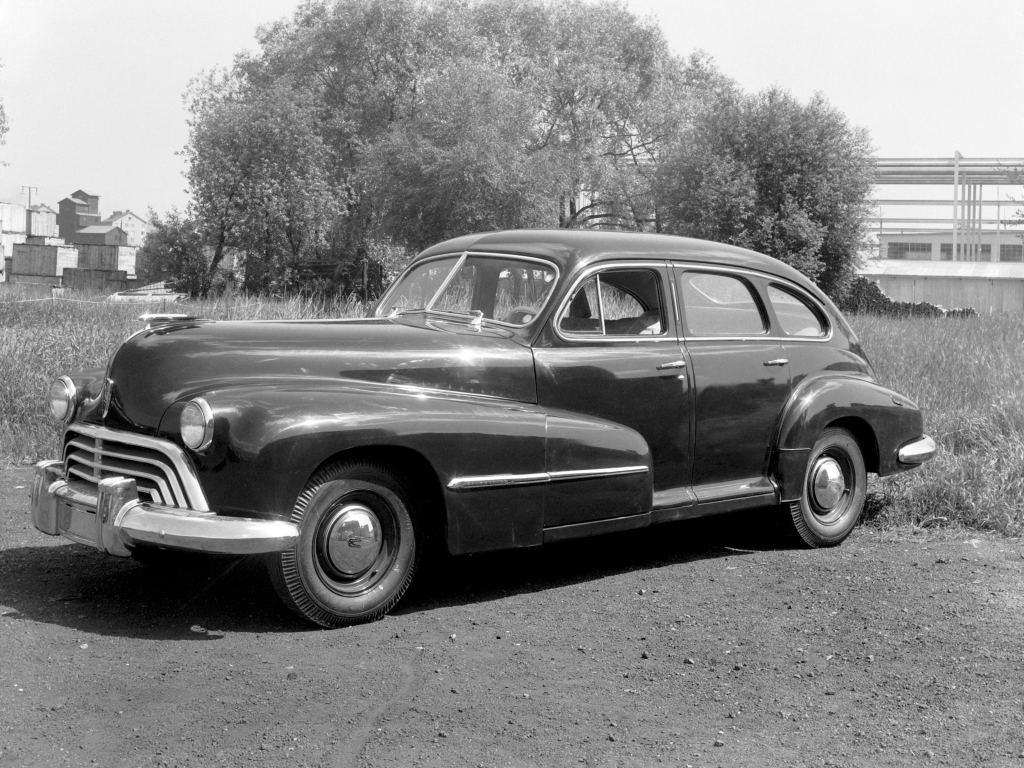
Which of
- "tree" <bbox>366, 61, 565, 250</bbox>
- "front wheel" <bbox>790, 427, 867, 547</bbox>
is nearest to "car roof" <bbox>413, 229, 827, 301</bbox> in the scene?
"front wheel" <bbox>790, 427, 867, 547</bbox>

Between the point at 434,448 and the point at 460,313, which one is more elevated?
the point at 460,313

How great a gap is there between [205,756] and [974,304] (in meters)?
55.0

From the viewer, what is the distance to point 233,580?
5.26 metres

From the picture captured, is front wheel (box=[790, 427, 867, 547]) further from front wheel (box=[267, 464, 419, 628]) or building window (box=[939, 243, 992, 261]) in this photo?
building window (box=[939, 243, 992, 261])

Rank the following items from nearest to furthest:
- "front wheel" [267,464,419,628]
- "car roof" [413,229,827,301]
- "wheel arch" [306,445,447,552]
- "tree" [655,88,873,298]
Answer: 1. "front wheel" [267,464,419,628]
2. "wheel arch" [306,445,447,552]
3. "car roof" [413,229,827,301]
4. "tree" [655,88,873,298]

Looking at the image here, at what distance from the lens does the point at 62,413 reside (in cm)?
522

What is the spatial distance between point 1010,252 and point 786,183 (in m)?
47.6

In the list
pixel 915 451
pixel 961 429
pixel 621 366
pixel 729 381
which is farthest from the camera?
pixel 961 429

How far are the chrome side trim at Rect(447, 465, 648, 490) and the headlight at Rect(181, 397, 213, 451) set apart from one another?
1048 millimetres

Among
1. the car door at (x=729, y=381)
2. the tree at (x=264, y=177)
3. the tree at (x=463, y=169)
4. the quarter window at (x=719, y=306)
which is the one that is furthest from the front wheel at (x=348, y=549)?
the tree at (x=264, y=177)

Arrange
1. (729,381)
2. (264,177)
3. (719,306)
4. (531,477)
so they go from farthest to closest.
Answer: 1. (264,177)
2. (719,306)
3. (729,381)
4. (531,477)

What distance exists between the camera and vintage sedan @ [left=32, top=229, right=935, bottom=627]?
4355 millimetres

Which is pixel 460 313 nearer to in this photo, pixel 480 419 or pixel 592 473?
pixel 480 419

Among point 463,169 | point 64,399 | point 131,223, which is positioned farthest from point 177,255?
point 64,399
